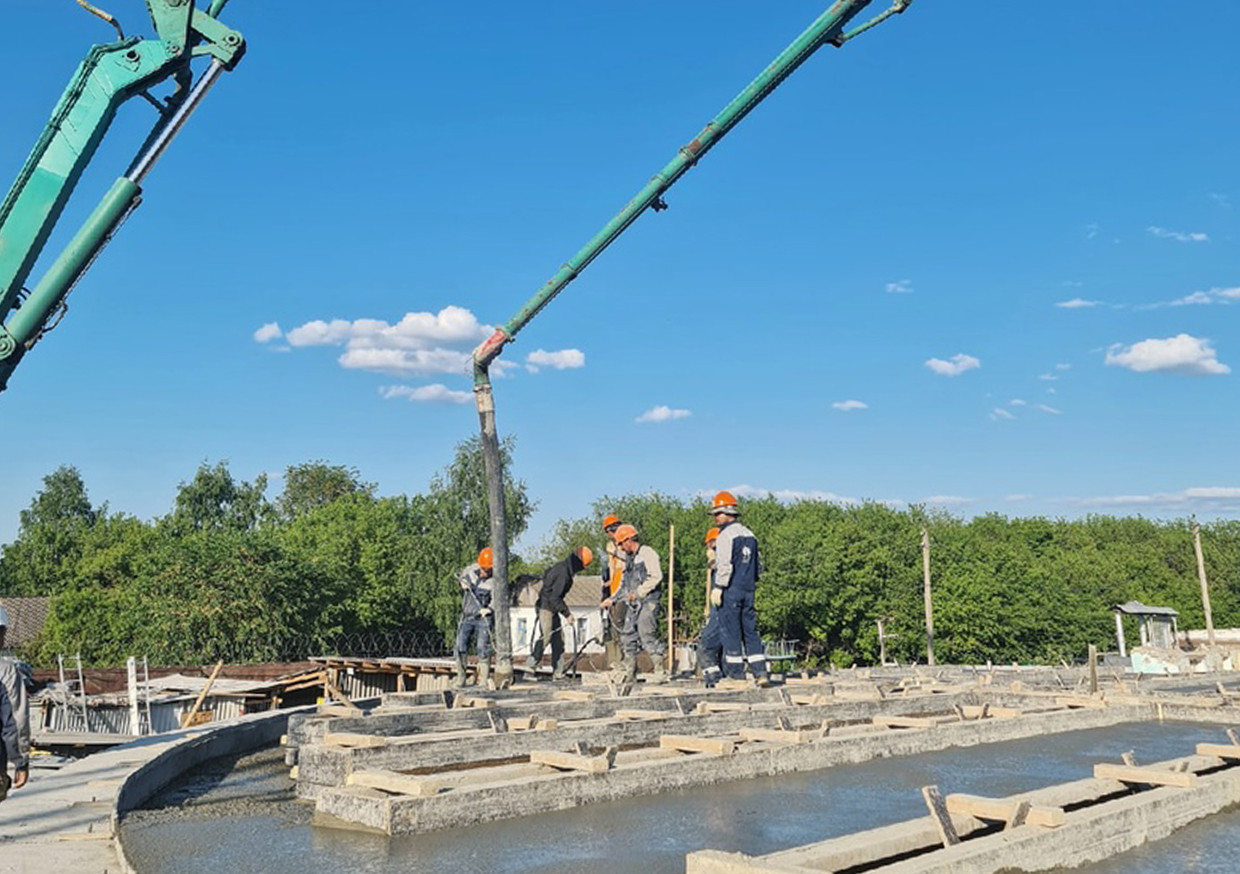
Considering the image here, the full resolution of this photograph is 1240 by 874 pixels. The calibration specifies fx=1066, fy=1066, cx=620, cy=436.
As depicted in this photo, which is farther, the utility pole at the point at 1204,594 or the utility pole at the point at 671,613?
the utility pole at the point at 1204,594

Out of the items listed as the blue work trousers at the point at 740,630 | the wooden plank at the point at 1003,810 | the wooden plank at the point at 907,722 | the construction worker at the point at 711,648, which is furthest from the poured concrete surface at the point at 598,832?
the construction worker at the point at 711,648

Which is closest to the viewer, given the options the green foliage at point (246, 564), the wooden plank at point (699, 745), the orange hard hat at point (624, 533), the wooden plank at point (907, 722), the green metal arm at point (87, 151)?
the wooden plank at point (699, 745)

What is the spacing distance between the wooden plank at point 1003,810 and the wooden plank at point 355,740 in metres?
3.87

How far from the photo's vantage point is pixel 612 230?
15.3 m

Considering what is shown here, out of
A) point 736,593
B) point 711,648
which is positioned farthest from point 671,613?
point 736,593

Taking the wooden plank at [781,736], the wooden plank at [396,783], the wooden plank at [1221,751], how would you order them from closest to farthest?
the wooden plank at [396,783]
the wooden plank at [1221,751]
the wooden plank at [781,736]

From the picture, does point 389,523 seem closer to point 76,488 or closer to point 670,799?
point 76,488

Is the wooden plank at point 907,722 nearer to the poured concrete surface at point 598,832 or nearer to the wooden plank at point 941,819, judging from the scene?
the poured concrete surface at point 598,832

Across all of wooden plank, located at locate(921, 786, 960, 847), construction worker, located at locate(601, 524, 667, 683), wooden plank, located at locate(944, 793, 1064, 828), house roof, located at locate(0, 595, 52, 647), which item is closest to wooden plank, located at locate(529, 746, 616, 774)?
wooden plank, located at locate(944, 793, 1064, 828)

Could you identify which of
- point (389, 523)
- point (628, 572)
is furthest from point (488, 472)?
point (389, 523)

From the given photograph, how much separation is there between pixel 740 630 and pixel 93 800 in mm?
7734

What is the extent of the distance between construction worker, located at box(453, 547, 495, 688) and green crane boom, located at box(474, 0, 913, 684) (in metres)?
0.63

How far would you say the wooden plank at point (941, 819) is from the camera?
5046mm

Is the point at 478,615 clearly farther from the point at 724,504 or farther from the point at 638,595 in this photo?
the point at 724,504
